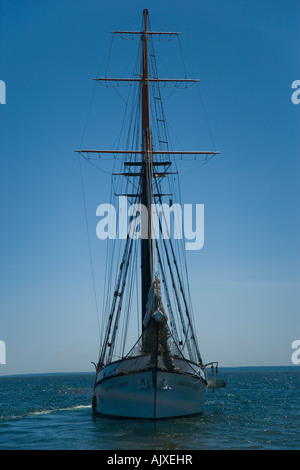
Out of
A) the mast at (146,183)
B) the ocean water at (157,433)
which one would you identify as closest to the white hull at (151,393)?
the ocean water at (157,433)

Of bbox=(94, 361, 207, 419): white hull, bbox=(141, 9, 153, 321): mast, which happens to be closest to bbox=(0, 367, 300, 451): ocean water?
bbox=(94, 361, 207, 419): white hull

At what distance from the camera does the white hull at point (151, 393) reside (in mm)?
27641

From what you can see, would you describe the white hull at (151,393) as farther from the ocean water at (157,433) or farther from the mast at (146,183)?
the mast at (146,183)

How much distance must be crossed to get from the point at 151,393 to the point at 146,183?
14397 mm

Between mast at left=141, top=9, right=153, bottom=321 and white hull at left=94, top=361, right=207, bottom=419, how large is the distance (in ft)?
19.1

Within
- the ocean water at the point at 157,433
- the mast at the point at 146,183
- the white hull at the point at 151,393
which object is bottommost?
the ocean water at the point at 157,433

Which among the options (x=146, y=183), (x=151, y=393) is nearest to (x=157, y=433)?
(x=151, y=393)

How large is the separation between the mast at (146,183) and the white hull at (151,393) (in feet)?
19.1

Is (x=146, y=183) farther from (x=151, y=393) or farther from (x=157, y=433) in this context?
(x=157, y=433)

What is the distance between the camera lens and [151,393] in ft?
90.8

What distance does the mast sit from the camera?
34.4 m

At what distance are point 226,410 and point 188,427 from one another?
44.1ft

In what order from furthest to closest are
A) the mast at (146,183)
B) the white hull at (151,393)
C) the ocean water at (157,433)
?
the mast at (146,183) → the white hull at (151,393) → the ocean water at (157,433)
